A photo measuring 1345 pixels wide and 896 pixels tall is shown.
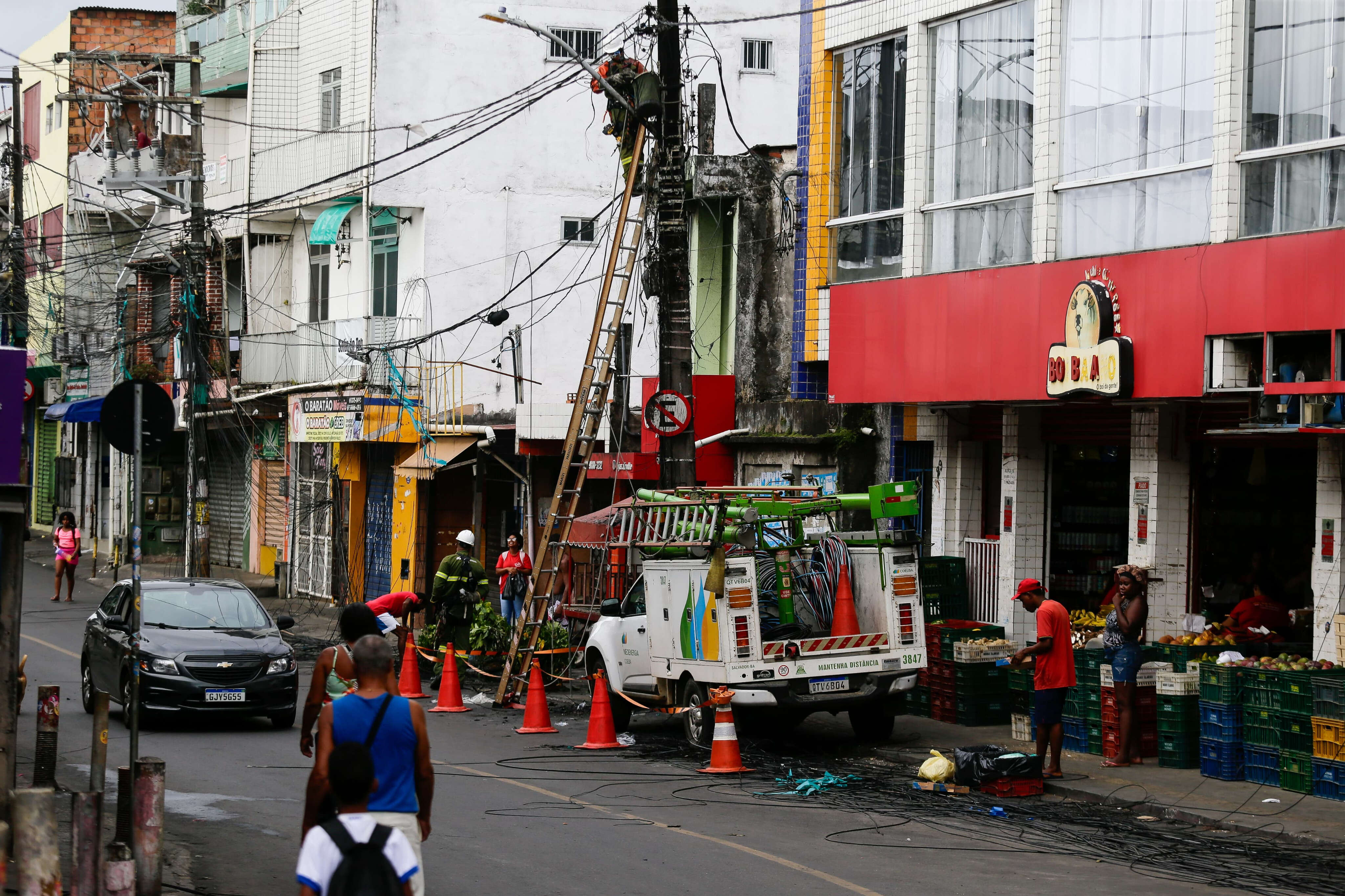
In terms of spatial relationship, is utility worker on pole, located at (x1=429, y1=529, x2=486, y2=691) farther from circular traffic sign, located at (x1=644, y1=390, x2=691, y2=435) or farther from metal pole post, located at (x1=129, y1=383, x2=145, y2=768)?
metal pole post, located at (x1=129, y1=383, x2=145, y2=768)

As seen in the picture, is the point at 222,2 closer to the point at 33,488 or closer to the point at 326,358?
the point at 326,358

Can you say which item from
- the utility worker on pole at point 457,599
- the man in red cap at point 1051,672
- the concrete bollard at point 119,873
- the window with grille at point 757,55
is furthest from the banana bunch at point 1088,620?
the window with grille at point 757,55

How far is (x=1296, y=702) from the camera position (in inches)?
497

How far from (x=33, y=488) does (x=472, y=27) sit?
118 ft

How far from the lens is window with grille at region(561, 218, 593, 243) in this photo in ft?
106

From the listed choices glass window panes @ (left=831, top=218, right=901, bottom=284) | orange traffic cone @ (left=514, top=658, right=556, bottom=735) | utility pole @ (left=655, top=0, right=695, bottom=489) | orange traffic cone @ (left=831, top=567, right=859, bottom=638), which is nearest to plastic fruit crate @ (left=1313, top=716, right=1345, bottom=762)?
orange traffic cone @ (left=831, top=567, right=859, bottom=638)

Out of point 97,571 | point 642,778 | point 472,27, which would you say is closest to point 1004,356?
point 642,778

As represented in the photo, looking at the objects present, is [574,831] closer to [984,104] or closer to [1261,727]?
[1261,727]

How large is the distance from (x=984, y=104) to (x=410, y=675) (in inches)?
377

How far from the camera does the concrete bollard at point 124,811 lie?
31.9 feet

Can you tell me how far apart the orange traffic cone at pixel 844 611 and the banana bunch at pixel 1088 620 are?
3.35 meters

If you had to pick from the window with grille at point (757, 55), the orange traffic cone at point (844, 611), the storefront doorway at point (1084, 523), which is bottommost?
the orange traffic cone at point (844, 611)

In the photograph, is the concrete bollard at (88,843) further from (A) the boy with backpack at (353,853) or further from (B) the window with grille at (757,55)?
(B) the window with grille at (757,55)

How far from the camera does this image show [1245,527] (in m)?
16.5
